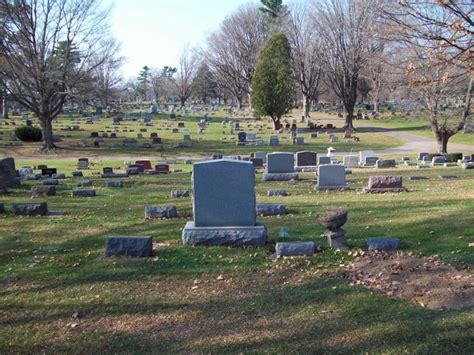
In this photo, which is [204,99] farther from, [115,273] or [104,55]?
[115,273]

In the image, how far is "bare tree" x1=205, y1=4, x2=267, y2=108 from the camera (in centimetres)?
7844

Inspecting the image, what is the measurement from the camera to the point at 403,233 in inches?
353

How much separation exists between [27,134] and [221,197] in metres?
38.4

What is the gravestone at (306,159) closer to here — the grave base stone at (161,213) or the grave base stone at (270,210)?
the grave base stone at (270,210)

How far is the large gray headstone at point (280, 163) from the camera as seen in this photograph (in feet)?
69.4

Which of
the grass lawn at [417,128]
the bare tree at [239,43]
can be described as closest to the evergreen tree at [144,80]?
the bare tree at [239,43]

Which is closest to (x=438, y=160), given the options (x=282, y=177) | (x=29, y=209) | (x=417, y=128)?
(x=282, y=177)

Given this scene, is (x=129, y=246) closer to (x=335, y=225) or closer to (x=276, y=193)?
(x=335, y=225)

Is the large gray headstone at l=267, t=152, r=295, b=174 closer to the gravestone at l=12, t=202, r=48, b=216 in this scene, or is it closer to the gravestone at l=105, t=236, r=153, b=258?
the gravestone at l=12, t=202, r=48, b=216

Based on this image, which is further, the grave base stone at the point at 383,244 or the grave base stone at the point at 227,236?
the grave base stone at the point at 227,236

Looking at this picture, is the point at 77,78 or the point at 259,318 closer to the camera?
the point at 259,318

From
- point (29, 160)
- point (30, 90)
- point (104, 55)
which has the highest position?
point (104, 55)

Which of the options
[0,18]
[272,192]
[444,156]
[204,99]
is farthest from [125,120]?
[204,99]

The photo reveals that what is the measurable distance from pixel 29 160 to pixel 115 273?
29935 millimetres
